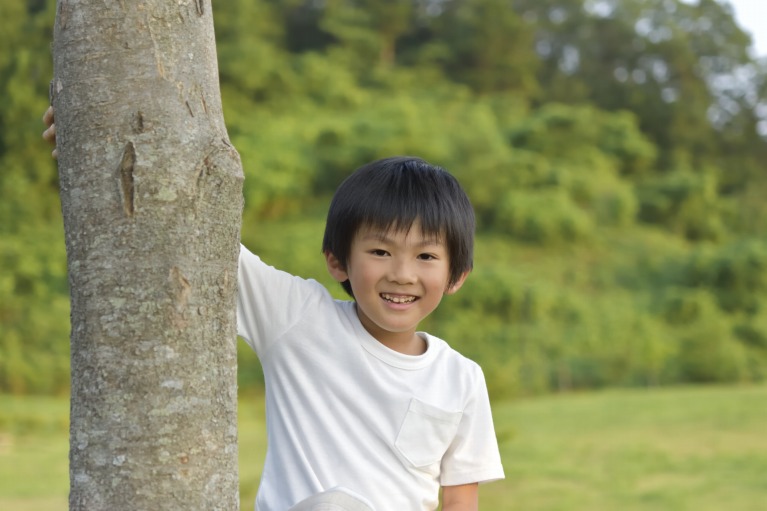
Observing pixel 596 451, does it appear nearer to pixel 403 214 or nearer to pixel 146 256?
pixel 403 214

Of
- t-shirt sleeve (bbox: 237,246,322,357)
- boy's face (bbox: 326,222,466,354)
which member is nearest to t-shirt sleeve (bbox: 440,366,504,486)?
boy's face (bbox: 326,222,466,354)

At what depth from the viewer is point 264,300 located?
3.99 feet

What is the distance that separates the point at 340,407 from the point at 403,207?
27cm

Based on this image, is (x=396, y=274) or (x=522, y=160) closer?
(x=396, y=274)

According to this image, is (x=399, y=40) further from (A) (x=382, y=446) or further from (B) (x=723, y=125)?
(A) (x=382, y=446)

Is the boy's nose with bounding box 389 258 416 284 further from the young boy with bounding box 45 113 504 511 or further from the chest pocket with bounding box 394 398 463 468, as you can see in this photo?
the chest pocket with bounding box 394 398 463 468

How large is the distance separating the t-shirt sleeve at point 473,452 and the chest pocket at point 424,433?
0.02m

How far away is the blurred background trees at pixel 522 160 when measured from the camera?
6699mm

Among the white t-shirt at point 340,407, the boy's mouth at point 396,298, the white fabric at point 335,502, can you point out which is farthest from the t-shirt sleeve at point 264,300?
→ the white fabric at point 335,502

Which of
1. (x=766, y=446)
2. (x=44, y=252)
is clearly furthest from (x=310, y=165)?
(x=766, y=446)

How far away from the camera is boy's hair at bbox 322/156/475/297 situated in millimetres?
1222

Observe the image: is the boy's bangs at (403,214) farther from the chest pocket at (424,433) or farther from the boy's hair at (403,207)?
the chest pocket at (424,433)

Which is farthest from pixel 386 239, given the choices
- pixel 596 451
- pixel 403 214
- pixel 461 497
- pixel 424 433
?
pixel 596 451

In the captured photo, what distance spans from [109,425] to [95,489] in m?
0.07
